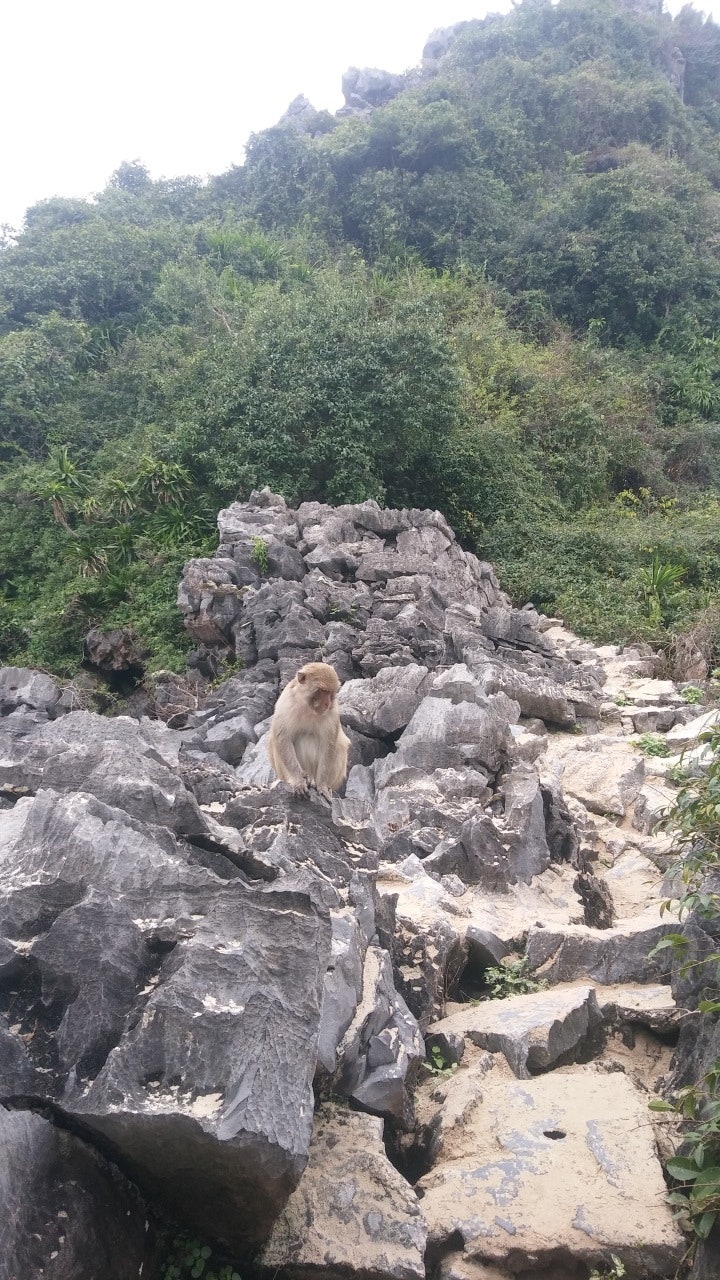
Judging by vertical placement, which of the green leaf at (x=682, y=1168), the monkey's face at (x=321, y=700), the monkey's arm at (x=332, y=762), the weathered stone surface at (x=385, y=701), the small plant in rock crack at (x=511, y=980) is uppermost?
the monkey's face at (x=321, y=700)

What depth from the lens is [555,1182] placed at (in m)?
3.32

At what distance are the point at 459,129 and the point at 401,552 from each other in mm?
23308

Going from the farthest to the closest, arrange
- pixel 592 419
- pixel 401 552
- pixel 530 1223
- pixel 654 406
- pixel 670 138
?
pixel 670 138 < pixel 654 406 < pixel 592 419 < pixel 401 552 < pixel 530 1223

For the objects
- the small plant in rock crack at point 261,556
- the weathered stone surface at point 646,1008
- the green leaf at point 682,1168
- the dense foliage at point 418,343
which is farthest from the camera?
the dense foliage at point 418,343

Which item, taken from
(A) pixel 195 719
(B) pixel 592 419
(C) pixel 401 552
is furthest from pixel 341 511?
(B) pixel 592 419

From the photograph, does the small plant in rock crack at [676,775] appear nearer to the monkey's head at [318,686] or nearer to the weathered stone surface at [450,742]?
the weathered stone surface at [450,742]

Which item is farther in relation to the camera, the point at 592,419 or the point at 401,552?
the point at 592,419

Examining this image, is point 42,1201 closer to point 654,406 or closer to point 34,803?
point 34,803

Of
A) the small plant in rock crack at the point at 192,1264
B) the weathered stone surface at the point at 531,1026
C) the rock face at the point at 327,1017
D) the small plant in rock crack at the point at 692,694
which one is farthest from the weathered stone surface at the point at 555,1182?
the small plant in rock crack at the point at 692,694

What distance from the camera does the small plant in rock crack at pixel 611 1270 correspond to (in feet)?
9.77

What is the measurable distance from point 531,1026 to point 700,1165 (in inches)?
50.2

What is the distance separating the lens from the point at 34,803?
3.68 metres

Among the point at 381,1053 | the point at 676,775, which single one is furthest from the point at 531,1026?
the point at 676,775

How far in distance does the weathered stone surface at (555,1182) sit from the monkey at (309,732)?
2.32 m
